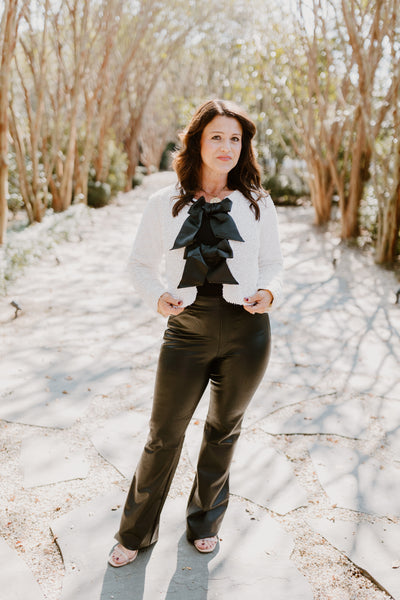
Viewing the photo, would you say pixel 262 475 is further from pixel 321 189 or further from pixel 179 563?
pixel 321 189

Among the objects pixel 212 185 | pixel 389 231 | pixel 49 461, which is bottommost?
pixel 49 461

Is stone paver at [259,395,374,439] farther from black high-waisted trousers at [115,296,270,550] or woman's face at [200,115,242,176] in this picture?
woman's face at [200,115,242,176]

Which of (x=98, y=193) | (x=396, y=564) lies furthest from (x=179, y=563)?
(x=98, y=193)

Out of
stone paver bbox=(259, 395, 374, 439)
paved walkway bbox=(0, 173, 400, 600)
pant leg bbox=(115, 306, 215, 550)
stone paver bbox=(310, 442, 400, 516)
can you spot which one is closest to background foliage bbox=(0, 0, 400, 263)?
paved walkway bbox=(0, 173, 400, 600)

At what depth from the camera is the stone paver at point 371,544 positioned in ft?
6.18

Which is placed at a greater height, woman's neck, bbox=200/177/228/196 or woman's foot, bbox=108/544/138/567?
woman's neck, bbox=200/177/228/196

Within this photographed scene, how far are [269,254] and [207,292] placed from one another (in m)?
0.31

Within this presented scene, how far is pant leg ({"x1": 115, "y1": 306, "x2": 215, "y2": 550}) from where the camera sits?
1.75 metres

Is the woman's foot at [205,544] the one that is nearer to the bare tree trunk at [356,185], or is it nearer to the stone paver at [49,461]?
the stone paver at [49,461]

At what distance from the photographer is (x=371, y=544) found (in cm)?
204

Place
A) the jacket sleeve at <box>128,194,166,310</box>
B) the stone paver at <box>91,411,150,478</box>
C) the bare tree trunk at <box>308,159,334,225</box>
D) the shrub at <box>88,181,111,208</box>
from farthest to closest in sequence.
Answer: the shrub at <box>88,181,111,208</box> → the bare tree trunk at <box>308,159,334,225</box> → the stone paver at <box>91,411,150,478</box> → the jacket sleeve at <box>128,194,166,310</box>

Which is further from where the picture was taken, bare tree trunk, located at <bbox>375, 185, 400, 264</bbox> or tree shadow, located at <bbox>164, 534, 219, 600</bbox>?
bare tree trunk, located at <bbox>375, 185, 400, 264</bbox>

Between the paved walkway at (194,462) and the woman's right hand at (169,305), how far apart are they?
0.95m

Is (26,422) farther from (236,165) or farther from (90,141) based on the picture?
(90,141)
